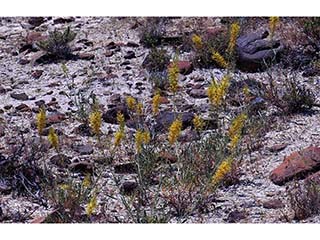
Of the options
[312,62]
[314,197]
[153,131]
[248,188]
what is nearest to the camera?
[314,197]

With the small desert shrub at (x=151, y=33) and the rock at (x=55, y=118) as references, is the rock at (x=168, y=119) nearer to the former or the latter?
the rock at (x=55, y=118)

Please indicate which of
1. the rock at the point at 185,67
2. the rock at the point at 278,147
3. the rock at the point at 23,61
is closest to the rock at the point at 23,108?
the rock at the point at 23,61

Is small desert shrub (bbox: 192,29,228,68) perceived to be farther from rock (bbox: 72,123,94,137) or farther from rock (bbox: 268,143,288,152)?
rock (bbox: 268,143,288,152)

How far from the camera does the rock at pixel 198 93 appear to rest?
18.3 feet

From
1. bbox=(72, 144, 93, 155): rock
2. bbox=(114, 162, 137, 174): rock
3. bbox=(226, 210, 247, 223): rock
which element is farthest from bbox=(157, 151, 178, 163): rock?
bbox=(226, 210, 247, 223): rock

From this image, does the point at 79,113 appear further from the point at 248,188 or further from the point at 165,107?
the point at 248,188

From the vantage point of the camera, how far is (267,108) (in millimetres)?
5352

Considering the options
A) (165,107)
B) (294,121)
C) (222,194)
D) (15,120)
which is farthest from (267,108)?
(15,120)

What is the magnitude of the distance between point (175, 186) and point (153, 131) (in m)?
0.62

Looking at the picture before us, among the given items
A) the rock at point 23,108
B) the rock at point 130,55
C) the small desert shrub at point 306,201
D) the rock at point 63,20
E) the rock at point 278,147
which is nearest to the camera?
the small desert shrub at point 306,201

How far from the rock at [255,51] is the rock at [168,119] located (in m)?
0.66

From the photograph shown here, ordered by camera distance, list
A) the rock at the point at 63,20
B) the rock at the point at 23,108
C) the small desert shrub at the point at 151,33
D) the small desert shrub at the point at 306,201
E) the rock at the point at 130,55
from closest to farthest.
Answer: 1. the small desert shrub at the point at 306,201
2. the rock at the point at 23,108
3. the rock at the point at 130,55
4. the small desert shrub at the point at 151,33
5. the rock at the point at 63,20

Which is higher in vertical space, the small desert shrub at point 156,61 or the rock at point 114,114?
the small desert shrub at point 156,61

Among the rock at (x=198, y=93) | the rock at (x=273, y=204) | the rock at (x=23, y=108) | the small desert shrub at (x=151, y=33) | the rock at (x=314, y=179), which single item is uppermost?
the small desert shrub at (x=151, y=33)
